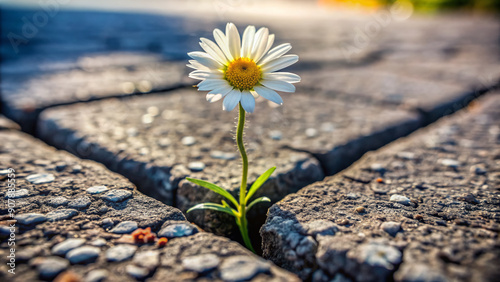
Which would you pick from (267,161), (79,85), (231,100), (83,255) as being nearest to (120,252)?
(83,255)

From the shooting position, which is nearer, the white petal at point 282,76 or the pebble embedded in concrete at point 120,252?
the pebble embedded in concrete at point 120,252

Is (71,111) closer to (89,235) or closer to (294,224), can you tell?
(89,235)

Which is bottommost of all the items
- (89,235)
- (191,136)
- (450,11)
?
(89,235)

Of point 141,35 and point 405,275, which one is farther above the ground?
point 141,35

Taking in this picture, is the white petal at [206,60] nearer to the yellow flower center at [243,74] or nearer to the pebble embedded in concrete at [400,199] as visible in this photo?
the yellow flower center at [243,74]

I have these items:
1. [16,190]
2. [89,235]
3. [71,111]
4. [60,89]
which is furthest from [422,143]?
[60,89]

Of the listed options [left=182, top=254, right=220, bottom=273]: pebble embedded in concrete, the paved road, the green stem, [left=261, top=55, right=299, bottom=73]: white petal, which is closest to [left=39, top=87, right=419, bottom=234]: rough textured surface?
the paved road

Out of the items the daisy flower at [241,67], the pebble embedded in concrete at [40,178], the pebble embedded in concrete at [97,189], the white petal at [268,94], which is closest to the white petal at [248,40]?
the daisy flower at [241,67]
